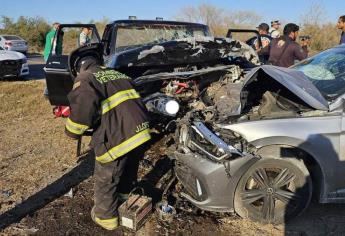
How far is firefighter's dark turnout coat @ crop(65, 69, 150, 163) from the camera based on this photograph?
130 inches

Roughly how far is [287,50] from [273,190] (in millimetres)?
3634

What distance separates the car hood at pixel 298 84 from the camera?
341 centimetres

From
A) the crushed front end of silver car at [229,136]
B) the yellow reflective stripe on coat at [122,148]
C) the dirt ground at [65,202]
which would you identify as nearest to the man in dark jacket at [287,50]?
the dirt ground at [65,202]

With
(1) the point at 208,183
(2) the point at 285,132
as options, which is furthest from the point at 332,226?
(1) the point at 208,183

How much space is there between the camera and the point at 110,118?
3.42 metres

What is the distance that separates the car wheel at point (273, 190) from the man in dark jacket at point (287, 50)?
3471 millimetres

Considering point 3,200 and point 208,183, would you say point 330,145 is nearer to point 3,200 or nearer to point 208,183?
point 208,183

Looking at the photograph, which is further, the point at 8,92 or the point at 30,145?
the point at 8,92

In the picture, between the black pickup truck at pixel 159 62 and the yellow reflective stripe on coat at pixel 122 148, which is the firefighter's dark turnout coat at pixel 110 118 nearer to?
the yellow reflective stripe on coat at pixel 122 148

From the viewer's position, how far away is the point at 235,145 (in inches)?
133

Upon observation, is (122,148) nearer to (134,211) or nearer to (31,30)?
(134,211)

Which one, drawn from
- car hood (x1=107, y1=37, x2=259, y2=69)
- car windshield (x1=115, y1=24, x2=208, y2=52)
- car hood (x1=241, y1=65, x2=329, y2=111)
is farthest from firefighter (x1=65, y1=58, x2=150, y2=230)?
car windshield (x1=115, y1=24, x2=208, y2=52)

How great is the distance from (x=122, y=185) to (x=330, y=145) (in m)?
1.99

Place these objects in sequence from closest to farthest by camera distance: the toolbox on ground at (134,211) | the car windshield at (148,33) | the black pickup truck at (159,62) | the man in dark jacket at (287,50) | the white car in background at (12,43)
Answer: the toolbox on ground at (134,211), the black pickup truck at (159,62), the car windshield at (148,33), the man in dark jacket at (287,50), the white car in background at (12,43)
